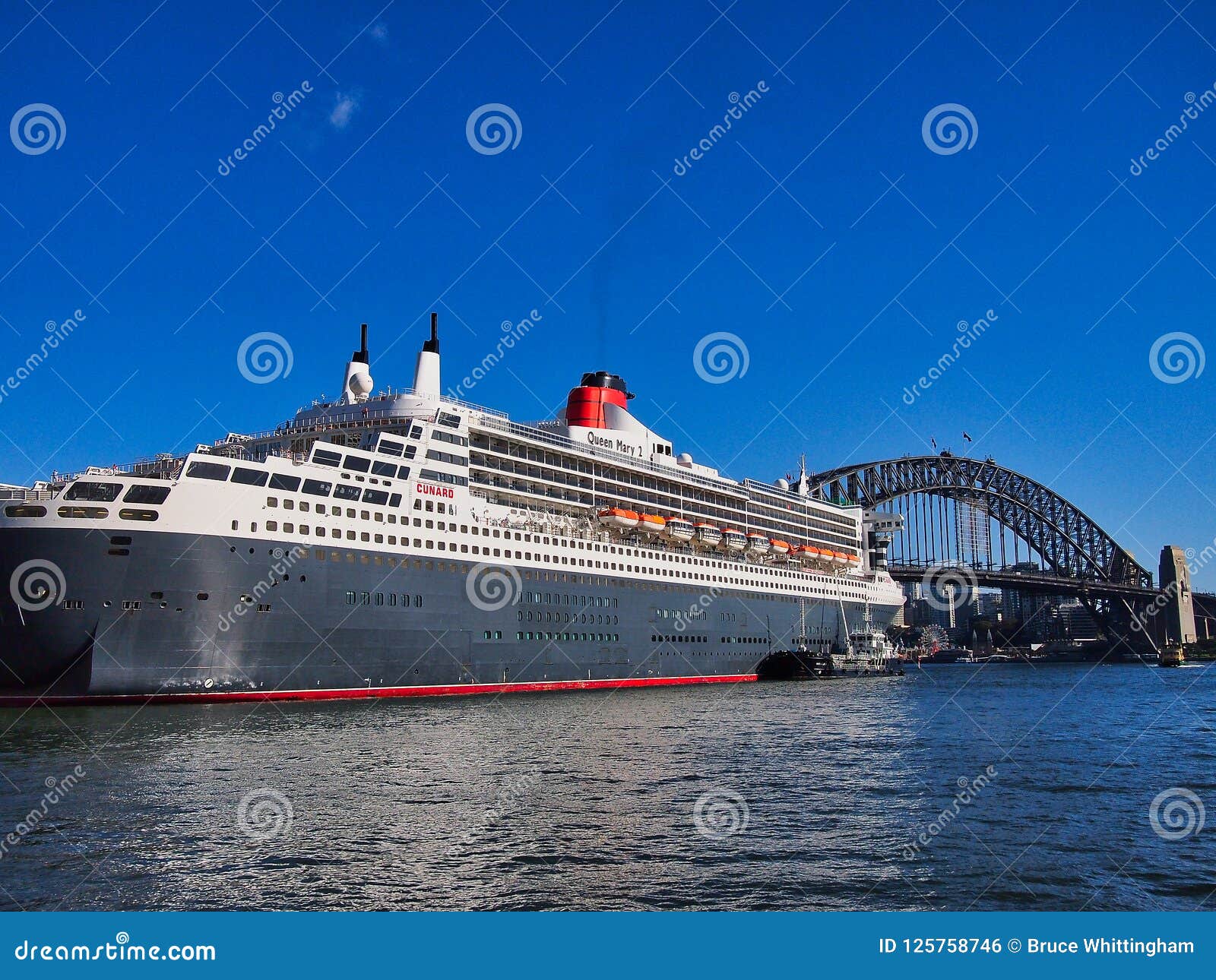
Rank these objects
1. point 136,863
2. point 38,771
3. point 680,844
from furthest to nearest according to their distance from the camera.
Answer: point 38,771
point 680,844
point 136,863

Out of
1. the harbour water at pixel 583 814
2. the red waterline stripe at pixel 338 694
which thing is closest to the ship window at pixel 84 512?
the red waterline stripe at pixel 338 694

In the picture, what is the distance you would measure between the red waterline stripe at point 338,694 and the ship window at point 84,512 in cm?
663

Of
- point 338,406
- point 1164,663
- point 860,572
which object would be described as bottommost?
point 1164,663

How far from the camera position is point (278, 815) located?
61.2 ft

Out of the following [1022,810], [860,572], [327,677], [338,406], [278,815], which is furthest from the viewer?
[860,572]

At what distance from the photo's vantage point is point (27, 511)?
3706 cm

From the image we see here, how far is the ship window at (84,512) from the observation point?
1460 inches

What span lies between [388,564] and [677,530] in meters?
25.6

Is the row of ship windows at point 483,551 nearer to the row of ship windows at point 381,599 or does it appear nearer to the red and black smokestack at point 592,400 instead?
the row of ship windows at point 381,599

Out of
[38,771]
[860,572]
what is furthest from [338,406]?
[860,572]

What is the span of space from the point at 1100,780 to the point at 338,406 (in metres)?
40.0

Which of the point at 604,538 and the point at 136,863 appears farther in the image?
the point at 604,538

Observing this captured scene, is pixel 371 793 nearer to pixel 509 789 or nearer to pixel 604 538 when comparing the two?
pixel 509 789

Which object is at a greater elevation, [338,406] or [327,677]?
[338,406]
